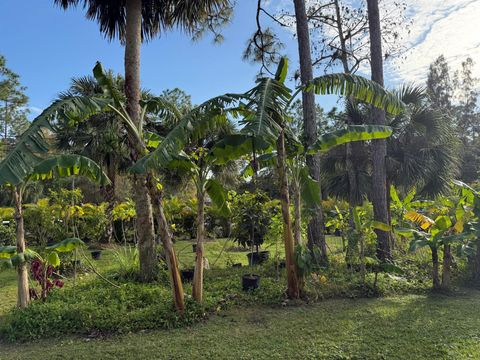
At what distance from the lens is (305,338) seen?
405 cm

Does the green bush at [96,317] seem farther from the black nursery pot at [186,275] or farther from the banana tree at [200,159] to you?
the black nursery pot at [186,275]

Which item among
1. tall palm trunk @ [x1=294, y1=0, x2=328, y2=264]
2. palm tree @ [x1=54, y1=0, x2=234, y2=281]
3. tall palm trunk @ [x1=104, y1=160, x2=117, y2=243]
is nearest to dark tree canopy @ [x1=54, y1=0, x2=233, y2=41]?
palm tree @ [x1=54, y1=0, x2=234, y2=281]

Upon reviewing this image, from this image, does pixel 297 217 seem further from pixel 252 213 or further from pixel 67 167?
pixel 67 167

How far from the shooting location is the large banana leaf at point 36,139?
3334 millimetres

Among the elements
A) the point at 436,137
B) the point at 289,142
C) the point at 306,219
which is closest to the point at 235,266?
the point at 306,219

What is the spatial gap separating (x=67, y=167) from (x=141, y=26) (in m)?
5.42

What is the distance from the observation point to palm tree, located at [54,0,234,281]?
6398 mm

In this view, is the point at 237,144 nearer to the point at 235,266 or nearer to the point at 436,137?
the point at 235,266

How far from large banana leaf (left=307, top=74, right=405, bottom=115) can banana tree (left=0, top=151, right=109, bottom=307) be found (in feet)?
11.6

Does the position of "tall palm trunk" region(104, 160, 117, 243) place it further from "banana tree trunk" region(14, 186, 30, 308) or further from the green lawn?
the green lawn

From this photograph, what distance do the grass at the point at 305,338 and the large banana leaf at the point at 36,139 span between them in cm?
217

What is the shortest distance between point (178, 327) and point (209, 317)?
52 cm

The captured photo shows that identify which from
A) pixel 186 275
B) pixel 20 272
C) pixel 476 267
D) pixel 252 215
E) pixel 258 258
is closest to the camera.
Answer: pixel 20 272

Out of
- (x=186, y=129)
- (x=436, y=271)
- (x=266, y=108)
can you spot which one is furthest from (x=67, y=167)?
(x=436, y=271)
